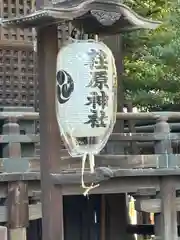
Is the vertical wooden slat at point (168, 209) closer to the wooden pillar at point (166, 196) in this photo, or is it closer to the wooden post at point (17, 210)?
the wooden pillar at point (166, 196)

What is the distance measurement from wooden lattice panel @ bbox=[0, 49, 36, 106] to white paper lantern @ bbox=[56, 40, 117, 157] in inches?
132

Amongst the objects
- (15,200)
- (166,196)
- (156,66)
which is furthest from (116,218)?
(15,200)

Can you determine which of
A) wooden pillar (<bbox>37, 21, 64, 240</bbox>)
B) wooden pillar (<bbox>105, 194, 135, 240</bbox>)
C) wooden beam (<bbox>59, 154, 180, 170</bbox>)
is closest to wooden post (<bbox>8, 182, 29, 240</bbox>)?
wooden beam (<bbox>59, 154, 180, 170</bbox>)

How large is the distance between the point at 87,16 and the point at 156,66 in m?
5.39

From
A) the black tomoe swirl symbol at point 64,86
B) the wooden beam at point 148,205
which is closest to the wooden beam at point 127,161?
the wooden beam at point 148,205

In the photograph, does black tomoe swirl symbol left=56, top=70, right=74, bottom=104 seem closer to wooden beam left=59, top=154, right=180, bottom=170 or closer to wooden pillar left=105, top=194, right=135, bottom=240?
wooden beam left=59, top=154, right=180, bottom=170

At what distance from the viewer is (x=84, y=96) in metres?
6.21

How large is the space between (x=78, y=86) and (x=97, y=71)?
28cm

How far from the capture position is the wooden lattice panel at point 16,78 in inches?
376

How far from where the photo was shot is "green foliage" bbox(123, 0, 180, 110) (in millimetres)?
10805

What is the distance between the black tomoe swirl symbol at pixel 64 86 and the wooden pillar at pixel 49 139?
0.07 meters

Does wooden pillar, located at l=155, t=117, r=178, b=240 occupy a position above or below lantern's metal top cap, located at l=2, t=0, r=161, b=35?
below

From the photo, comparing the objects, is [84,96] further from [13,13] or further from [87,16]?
[13,13]

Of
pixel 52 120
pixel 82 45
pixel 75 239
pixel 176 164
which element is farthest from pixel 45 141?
pixel 75 239
